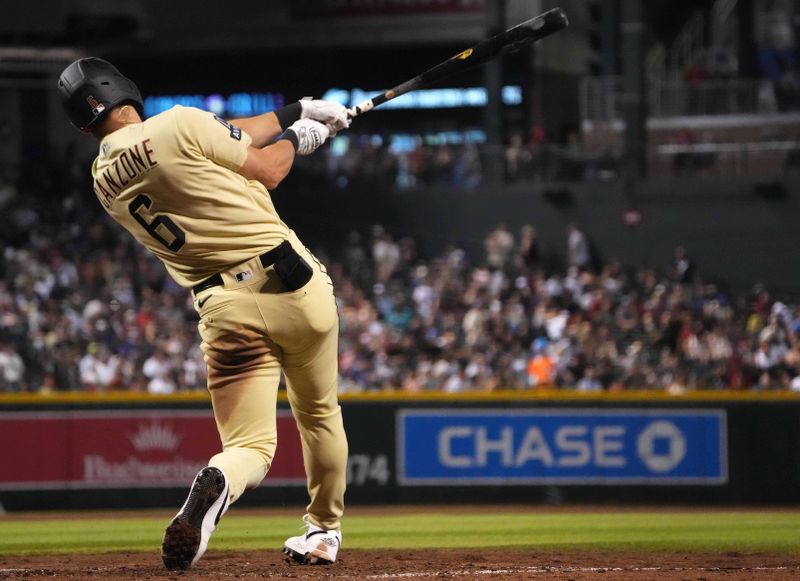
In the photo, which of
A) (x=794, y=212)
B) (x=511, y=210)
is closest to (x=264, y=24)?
(x=511, y=210)

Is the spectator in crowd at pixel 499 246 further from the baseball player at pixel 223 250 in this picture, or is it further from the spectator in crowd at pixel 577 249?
the baseball player at pixel 223 250

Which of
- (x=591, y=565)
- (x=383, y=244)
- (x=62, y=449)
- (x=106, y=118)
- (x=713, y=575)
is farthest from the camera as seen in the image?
(x=383, y=244)

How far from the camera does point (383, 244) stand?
62.6 ft

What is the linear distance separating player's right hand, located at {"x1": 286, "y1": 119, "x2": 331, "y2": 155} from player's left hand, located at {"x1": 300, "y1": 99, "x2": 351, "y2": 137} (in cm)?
7

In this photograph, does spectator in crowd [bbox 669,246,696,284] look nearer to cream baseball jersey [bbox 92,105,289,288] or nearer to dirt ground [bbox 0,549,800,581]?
dirt ground [bbox 0,549,800,581]

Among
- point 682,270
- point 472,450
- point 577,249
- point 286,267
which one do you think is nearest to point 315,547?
point 286,267

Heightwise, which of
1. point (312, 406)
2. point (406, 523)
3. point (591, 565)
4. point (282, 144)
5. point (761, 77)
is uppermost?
point (761, 77)

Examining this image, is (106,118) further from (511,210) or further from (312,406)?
(511,210)

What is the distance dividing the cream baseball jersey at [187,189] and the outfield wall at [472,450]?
7297 millimetres

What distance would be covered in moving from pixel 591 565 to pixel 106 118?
307cm

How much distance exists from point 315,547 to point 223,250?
1.50 m

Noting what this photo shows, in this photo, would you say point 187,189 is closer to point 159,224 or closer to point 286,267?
point 159,224

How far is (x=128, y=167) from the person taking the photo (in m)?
4.99

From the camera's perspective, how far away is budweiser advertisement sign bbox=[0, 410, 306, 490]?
1247cm
